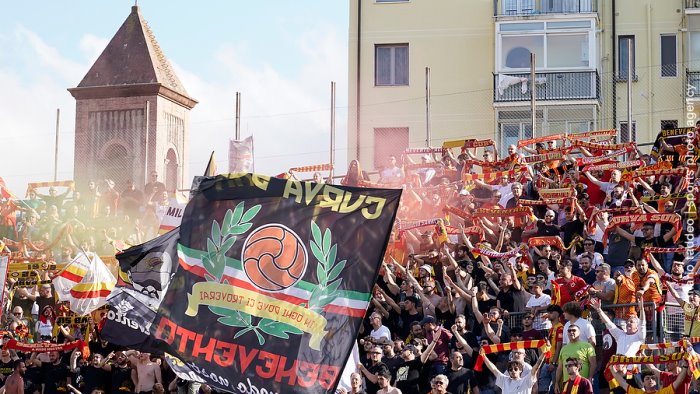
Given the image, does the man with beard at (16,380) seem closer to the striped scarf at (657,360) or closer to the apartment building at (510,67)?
the striped scarf at (657,360)

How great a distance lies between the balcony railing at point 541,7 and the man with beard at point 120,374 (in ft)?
72.0

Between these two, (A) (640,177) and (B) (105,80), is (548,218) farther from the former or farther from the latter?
(B) (105,80)

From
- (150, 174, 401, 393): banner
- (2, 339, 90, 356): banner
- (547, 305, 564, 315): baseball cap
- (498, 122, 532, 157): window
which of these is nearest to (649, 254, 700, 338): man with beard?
(547, 305, 564, 315): baseball cap

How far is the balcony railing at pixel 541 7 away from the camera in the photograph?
39344 millimetres

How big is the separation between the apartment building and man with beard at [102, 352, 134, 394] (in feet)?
56.3

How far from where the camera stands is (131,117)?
55.8 meters

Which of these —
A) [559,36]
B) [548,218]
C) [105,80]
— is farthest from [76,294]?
[105,80]

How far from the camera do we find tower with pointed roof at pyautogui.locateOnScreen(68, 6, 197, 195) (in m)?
52.7

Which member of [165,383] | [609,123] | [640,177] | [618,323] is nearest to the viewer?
[618,323]

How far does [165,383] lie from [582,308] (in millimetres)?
6492

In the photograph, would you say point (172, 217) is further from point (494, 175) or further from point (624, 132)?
point (624, 132)

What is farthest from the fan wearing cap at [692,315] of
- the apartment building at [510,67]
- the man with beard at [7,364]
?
the apartment building at [510,67]

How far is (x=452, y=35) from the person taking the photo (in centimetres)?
3981

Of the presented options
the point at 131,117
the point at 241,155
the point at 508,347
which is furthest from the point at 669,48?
the point at 131,117
